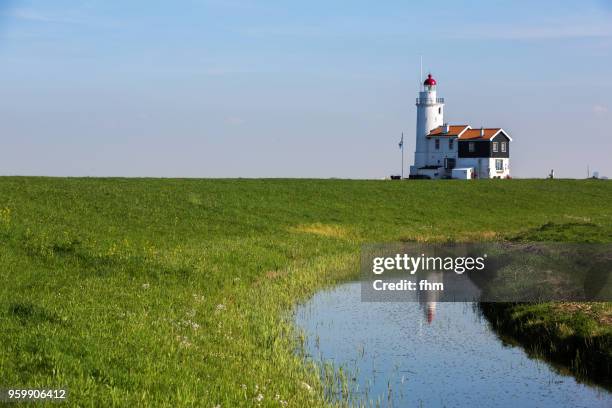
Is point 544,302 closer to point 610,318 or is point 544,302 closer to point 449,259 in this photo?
point 610,318

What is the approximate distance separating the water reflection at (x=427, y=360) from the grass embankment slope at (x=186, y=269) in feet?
4.32

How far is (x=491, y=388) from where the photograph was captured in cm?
1962

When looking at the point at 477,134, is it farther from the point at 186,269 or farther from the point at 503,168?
the point at 186,269

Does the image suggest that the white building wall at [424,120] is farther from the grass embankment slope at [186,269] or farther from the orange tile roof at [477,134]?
the grass embankment slope at [186,269]

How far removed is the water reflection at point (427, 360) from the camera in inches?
739

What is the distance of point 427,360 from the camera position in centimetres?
2219

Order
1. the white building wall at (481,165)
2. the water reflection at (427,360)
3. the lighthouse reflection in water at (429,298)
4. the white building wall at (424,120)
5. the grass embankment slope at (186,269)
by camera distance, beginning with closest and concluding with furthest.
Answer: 1. the grass embankment slope at (186,269)
2. the water reflection at (427,360)
3. the lighthouse reflection in water at (429,298)
4. the white building wall at (481,165)
5. the white building wall at (424,120)

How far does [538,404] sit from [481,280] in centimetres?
1814

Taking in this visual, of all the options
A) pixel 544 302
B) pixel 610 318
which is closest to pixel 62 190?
pixel 544 302

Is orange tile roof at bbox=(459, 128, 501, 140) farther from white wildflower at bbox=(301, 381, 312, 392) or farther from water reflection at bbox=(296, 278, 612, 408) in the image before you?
white wildflower at bbox=(301, 381, 312, 392)

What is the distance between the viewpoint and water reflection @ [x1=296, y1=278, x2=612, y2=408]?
61.6ft

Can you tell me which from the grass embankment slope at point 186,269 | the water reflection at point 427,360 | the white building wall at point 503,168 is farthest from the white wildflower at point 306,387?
the white building wall at point 503,168

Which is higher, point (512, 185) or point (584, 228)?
point (512, 185)


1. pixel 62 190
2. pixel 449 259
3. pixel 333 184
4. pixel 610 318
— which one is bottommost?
pixel 610 318
